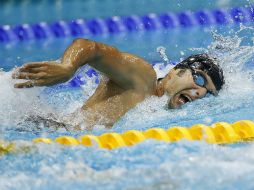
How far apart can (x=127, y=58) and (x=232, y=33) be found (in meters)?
2.54

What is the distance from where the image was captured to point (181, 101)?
10.4ft

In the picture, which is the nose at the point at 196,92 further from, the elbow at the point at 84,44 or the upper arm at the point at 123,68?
the elbow at the point at 84,44

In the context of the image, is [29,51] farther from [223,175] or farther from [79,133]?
[223,175]

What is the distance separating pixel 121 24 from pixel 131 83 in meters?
2.79

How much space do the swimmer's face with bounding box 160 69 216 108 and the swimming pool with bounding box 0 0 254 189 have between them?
3.1 inches

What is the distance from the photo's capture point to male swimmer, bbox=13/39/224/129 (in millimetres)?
2850

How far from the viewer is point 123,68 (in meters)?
2.89

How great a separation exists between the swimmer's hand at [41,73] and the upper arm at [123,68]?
1.18 feet

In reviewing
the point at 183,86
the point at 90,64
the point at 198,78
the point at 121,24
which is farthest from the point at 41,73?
the point at 121,24

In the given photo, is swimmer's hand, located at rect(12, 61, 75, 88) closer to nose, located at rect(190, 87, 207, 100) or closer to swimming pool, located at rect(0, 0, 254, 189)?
swimming pool, located at rect(0, 0, 254, 189)

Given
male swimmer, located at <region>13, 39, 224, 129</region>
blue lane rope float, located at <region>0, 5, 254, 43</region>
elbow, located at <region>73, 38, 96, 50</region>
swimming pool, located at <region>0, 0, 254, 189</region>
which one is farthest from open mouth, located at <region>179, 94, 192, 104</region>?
blue lane rope float, located at <region>0, 5, 254, 43</region>

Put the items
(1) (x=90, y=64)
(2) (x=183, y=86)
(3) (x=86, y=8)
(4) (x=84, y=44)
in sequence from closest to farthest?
(4) (x=84, y=44)
(1) (x=90, y=64)
(2) (x=183, y=86)
(3) (x=86, y=8)

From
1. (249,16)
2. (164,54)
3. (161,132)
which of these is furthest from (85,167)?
(249,16)

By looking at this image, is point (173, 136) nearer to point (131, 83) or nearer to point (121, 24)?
point (131, 83)
